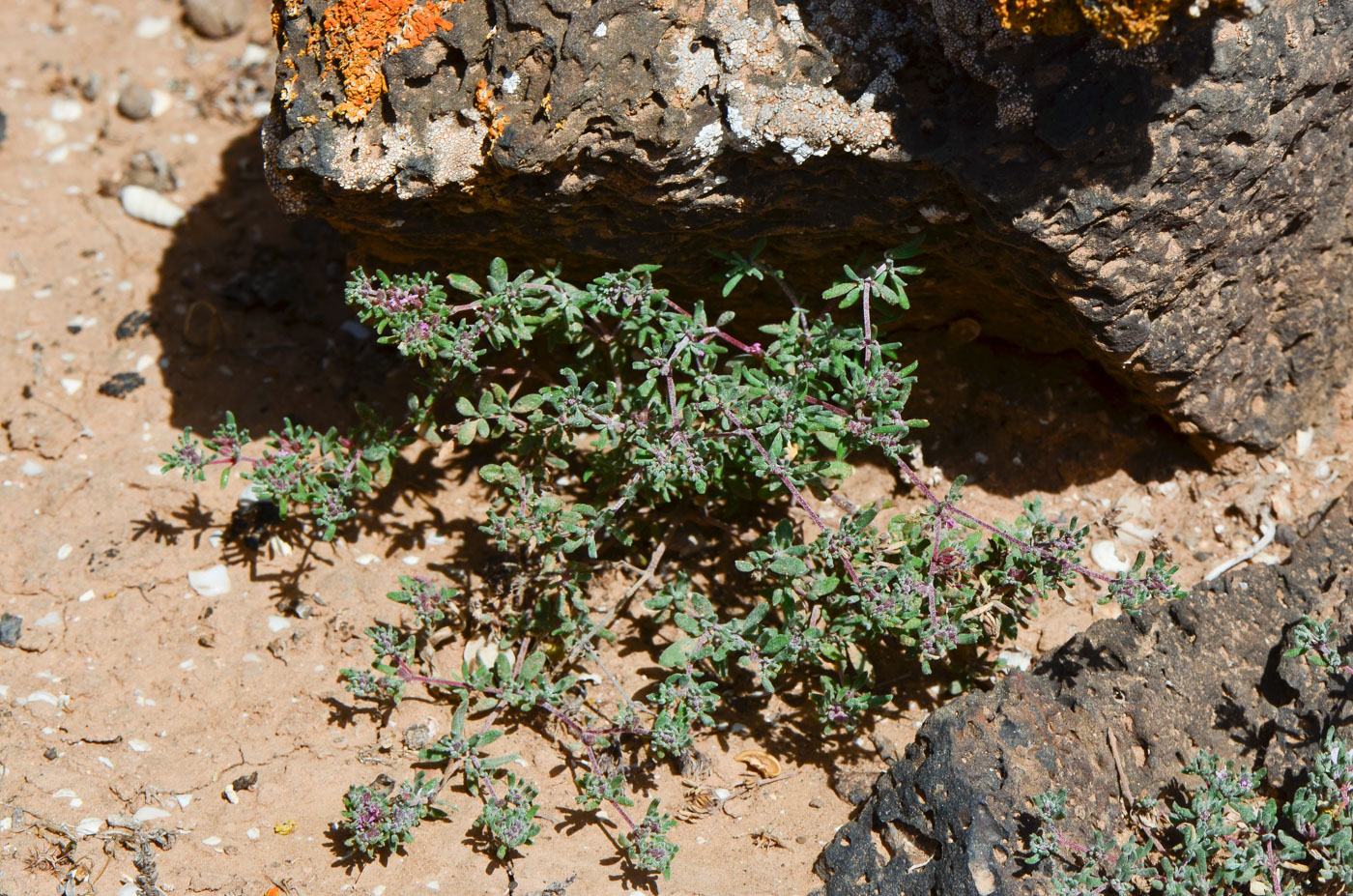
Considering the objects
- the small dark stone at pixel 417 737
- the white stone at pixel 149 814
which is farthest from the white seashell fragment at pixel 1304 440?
the white stone at pixel 149 814

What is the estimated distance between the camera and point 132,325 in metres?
4.54

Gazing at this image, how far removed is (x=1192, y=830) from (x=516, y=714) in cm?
210

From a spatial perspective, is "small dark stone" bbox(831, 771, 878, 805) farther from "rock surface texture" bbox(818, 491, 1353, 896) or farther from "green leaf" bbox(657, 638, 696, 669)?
"green leaf" bbox(657, 638, 696, 669)

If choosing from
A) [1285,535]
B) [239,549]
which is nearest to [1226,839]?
[1285,535]

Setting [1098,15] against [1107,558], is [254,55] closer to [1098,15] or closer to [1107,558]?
[1098,15]

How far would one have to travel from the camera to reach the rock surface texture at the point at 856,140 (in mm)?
2961

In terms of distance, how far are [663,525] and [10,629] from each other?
2.27 meters

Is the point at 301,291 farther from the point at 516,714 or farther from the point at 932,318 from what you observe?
the point at 932,318

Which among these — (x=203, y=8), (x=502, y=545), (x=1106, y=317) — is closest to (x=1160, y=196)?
(x=1106, y=317)

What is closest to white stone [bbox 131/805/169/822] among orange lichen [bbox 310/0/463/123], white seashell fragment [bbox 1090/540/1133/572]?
orange lichen [bbox 310/0/463/123]

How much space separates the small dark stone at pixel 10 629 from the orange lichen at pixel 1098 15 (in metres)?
3.65

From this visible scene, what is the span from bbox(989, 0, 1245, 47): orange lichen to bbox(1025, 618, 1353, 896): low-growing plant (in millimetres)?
1771

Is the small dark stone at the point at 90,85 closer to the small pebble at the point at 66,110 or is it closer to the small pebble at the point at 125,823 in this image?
the small pebble at the point at 66,110

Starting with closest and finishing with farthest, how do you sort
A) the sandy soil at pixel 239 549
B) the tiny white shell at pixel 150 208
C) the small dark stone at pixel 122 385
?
the sandy soil at pixel 239 549
the small dark stone at pixel 122 385
the tiny white shell at pixel 150 208
